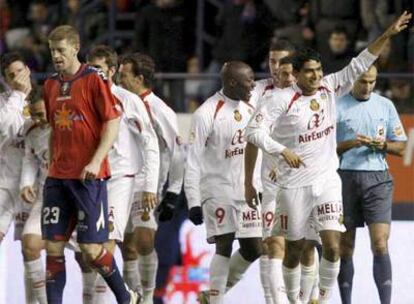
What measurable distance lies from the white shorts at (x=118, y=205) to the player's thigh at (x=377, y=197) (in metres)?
1.85

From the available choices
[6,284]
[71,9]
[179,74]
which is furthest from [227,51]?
[6,284]

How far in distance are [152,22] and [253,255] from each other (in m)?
4.52

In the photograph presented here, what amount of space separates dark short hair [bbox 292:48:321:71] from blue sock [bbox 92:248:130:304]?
1.95m

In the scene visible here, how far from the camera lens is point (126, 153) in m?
14.5

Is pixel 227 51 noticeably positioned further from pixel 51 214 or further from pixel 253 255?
pixel 51 214

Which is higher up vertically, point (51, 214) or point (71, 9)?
point (71, 9)

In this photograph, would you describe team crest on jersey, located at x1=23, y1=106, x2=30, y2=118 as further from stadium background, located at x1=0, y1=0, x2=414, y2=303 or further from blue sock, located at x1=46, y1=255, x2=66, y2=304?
stadium background, located at x1=0, y1=0, x2=414, y2=303

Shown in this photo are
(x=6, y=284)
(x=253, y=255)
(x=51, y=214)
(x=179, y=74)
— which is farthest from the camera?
(x=179, y=74)

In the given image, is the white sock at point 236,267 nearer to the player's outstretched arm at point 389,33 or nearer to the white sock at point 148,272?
the white sock at point 148,272

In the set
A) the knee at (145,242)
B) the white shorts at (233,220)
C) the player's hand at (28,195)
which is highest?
the player's hand at (28,195)

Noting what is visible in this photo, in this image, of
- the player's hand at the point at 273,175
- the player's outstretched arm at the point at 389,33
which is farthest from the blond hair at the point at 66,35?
the player's outstretched arm at the point at 389,33

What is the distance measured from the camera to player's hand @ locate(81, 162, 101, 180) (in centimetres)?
1266

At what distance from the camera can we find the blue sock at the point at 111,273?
13.1m

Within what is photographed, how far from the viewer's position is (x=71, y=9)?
19.5m
